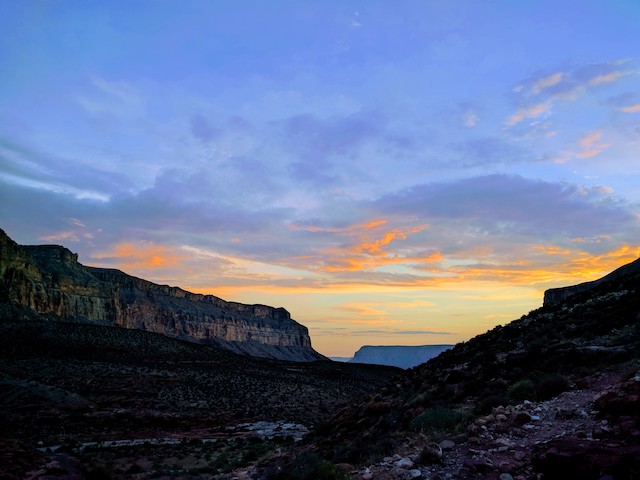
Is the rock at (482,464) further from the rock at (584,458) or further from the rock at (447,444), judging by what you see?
Answer: the rock at (447,444)

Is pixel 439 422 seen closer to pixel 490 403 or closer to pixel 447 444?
pixel 490 403

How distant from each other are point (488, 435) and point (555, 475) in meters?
2.30

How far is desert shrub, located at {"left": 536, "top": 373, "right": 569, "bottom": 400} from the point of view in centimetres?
987

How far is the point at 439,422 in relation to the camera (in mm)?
10484

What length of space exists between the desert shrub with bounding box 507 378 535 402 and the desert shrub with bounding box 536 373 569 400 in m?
0.21

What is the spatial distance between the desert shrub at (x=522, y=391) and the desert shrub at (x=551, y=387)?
211 mm

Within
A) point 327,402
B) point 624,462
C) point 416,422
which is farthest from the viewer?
point 327,402

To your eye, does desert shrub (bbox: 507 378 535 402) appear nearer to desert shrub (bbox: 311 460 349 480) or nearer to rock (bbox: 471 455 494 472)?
rock (bbox: 471 455 494 472)

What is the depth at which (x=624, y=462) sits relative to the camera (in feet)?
18.5

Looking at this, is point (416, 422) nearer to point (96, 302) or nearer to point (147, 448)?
point (147, 448)

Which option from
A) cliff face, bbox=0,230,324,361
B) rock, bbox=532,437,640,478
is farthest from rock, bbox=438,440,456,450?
cliff face, bbox=0,230,324,361

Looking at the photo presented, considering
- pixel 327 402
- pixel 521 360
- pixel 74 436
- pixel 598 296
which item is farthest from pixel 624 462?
pixel 327 402

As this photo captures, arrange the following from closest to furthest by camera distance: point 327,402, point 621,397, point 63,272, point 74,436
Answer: point 621,397
point 74,436
point 327,402
point 63,272

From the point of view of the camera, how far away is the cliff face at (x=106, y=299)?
92375 mm
